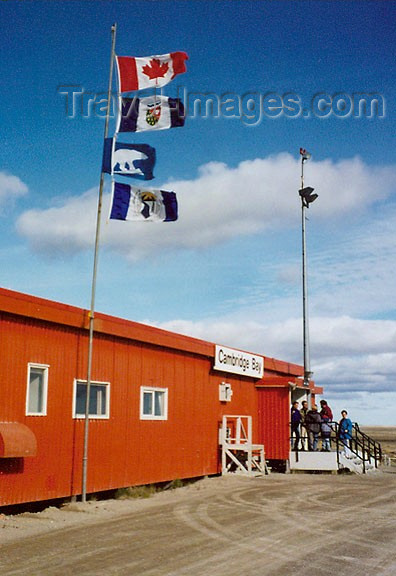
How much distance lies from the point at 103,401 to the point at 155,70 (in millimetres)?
8119

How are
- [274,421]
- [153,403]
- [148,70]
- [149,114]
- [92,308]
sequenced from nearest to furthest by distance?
[92,308] < [149,114] < [148,70] < [153,403] < [274,421]

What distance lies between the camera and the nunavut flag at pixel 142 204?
15172mm

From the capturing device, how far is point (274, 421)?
79.5 feet

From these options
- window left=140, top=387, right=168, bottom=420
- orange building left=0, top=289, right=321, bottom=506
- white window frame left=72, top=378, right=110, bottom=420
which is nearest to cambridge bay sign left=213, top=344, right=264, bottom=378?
orange building left=0, top=289, right=321, bottom=506

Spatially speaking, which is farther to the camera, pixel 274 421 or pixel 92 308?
pixel 274 421

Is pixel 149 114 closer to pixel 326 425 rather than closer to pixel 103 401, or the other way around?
pixel 103 401

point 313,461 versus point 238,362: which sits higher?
point 238,362

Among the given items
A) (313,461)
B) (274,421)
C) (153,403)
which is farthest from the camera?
(274,421)

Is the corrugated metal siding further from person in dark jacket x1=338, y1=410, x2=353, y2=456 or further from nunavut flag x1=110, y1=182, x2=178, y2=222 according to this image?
nunavut flag x1=110, y1=182, x2=178, y2=222

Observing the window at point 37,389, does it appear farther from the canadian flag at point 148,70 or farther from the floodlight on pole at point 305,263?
the floodlight on pole at point 305,263

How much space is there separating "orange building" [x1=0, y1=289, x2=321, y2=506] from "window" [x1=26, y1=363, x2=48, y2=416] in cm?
2

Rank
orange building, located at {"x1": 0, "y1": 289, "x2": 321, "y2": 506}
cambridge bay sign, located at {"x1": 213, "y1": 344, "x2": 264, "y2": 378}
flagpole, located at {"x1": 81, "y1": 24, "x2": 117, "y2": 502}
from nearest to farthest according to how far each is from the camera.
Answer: orange building, located at {"x1": 0, "y1": 289, "x2": 321, "y2": 506} → flagpole, located at {"x1": 81, "y1": 24, "x2": 117, "y2": 502} → cambridge bay sign, located at {"x1": 213, "y1": 344, "x2": 264, "y2": 378}

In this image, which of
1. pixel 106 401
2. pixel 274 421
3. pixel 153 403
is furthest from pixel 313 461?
pixel 106 401

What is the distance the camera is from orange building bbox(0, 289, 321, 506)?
520 inches
